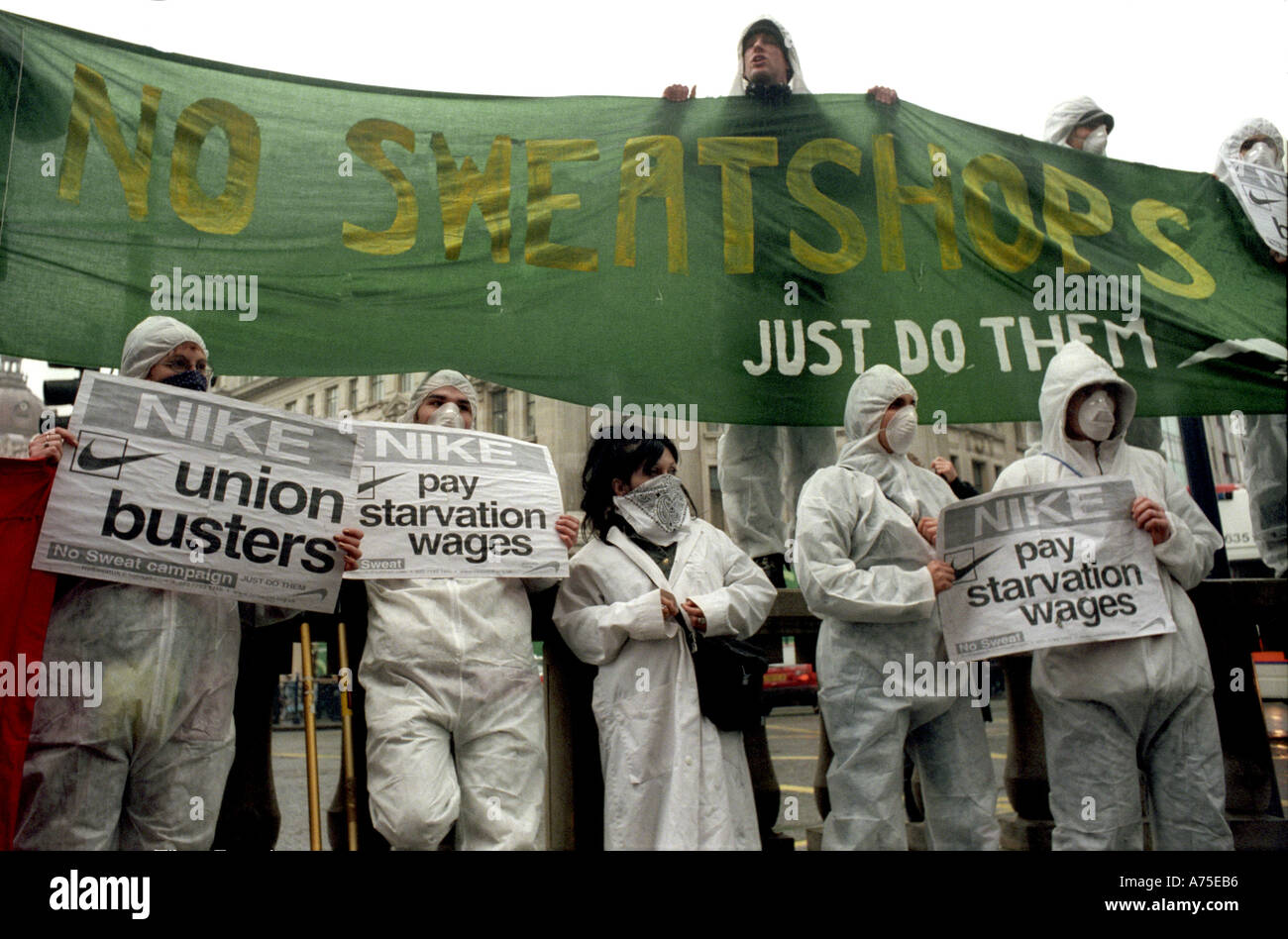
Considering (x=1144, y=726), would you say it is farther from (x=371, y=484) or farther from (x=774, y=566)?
→ (x=371, y=484)

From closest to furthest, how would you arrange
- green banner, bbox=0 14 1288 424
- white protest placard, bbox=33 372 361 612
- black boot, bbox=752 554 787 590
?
white protest placard, bbox=33 372 361 612 < green banner, bbox=0 14 1288 424 < black boot, bbox=752 554 787 590

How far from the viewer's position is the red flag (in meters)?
2.63

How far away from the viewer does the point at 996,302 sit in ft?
14.9

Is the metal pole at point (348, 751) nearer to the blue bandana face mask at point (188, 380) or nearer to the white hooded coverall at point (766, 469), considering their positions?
the blue bandana face mask at point (188, 380)

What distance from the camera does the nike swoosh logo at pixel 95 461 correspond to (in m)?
2.87

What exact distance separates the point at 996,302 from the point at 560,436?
216cm

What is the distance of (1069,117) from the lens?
491cm

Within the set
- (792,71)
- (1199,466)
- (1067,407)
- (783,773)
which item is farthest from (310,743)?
(783,773)

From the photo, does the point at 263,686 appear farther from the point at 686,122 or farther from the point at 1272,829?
the point at 1272,829

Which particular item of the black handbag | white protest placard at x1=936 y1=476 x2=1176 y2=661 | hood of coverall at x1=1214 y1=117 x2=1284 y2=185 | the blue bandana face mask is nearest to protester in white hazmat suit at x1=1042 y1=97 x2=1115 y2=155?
hood of coverall at x1=1214 y1=117 x2=1284 y2=185

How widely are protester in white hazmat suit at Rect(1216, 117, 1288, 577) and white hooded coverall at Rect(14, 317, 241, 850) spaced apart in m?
5.00

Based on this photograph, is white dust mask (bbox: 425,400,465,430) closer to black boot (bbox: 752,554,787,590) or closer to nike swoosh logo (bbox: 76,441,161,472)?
nike swoosh logo (bbox: 76,441,161,472)

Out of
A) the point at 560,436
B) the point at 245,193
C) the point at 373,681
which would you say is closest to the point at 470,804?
the point at 373,681

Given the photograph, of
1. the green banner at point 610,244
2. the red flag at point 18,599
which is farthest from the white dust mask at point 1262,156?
the red flag at point 18,599
